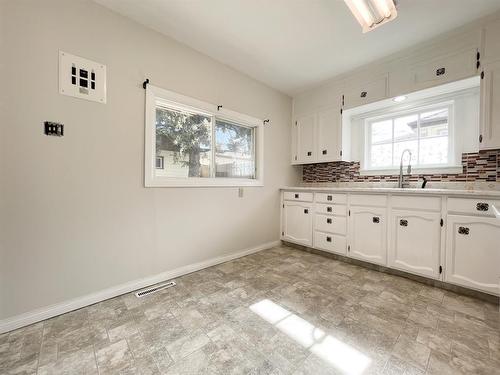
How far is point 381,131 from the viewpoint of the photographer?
10.4 ft

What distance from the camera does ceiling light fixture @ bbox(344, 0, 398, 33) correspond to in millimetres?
1657

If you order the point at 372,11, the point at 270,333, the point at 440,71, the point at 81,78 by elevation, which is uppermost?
the point at 372,11

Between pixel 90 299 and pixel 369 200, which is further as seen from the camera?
pixel 369 200

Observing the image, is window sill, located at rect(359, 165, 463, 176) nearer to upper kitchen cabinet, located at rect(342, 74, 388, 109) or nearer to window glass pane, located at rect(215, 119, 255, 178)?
upper kitchen cabinet, located at rect(342, 74, 388, 109)

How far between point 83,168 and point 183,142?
1.01m

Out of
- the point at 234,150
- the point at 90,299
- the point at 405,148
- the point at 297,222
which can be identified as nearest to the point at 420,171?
the point at 405,148

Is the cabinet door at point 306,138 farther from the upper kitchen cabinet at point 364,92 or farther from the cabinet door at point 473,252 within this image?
the cabinet door at point 473,252

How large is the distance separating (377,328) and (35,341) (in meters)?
2.25

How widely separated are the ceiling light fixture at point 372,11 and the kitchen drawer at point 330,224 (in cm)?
204

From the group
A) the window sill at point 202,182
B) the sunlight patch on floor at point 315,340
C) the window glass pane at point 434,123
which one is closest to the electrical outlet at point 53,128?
the window sill at point 202,182

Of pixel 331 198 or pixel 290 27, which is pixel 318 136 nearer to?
pixel 331 198

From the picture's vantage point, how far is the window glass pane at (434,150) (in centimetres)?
262

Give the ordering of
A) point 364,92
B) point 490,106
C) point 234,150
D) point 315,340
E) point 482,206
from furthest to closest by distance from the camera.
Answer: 1. point 234,150
2. point 364,92
3. point 490,106
4. point 482,206
5. point 315,340

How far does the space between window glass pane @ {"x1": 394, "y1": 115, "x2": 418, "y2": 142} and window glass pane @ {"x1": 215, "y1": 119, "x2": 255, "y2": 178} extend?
2.03 metres
